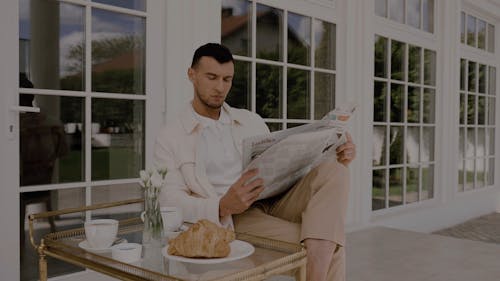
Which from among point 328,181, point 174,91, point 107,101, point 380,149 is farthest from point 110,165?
point 380,149

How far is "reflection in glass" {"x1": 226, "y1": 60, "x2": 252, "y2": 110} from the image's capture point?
9.93 feet

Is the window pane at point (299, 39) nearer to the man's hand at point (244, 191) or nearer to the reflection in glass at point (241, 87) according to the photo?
the reflection in glass at point (241, 87)

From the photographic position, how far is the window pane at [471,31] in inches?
221

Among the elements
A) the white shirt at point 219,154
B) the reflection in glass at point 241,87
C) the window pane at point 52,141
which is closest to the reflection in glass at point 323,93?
the reflection in glass at point 241,87

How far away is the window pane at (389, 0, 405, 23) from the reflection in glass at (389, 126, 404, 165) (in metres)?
0.97

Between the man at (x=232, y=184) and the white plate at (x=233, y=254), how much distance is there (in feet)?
A: 0.60

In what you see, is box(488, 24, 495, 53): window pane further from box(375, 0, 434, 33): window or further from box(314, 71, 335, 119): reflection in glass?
box(314, 71, 335, 119): reflection in glass

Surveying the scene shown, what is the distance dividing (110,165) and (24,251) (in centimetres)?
53

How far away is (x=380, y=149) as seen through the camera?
14.1ft

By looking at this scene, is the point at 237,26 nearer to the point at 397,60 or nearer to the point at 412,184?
the point at 397,60

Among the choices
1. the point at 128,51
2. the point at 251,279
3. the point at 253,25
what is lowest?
the point at 251,279

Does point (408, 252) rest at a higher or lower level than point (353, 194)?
lower

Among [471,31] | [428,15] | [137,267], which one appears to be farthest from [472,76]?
[137,267]

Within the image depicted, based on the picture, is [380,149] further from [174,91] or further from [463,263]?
[174,91]
